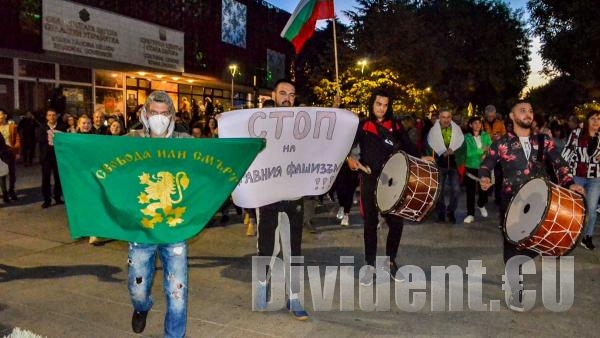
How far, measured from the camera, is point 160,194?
374cm

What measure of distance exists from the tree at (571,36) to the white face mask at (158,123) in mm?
23000

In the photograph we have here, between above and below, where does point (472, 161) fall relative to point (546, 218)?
above

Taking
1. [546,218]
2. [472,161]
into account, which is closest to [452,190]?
[472,161]

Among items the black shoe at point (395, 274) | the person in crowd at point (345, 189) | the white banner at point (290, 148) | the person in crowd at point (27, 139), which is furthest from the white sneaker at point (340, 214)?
the person in crowd at point (27, 139)

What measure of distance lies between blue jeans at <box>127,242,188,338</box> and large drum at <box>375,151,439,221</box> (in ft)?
7.74

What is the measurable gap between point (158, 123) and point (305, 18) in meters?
5.63

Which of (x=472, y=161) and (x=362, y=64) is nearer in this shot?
(x=472, y=161)

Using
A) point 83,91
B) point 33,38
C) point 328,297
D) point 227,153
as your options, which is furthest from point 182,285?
point 83,91

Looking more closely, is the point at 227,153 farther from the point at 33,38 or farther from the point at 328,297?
the point at 33,38

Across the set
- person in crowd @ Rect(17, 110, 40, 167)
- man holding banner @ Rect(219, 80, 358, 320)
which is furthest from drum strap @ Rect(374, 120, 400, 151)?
person in crowd @ Rect(17, 110, 40, 167)

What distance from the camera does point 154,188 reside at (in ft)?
12.2

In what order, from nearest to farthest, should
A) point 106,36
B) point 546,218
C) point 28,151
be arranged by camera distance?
point 546,218 < point 28,151 < point 106,36

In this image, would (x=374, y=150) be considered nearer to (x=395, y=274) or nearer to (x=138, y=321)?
(x=395, y=274)

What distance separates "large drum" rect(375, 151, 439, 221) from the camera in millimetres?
5375
